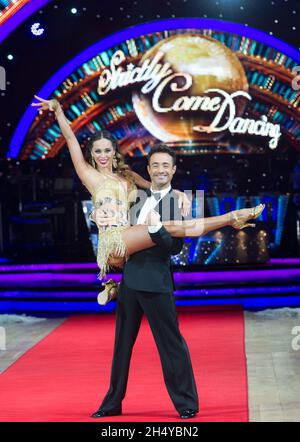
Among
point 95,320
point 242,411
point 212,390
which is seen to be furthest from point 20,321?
point 242,411

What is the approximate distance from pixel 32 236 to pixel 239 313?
4233 millimetres

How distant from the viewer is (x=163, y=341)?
4.58 m

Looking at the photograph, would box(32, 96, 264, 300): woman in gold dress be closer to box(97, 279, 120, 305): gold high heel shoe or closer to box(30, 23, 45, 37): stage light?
box(97, 279, 120, 305): gold high heel shoe

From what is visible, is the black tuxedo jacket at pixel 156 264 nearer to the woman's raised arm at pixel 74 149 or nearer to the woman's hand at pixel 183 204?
the woman's hand at pixel 183 204

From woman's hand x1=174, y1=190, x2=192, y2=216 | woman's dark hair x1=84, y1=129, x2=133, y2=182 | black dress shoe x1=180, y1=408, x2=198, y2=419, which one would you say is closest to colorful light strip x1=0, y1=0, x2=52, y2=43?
woman's dark hair x1=84, y1=129, x2=133, y2=182

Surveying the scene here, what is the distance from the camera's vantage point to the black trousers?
4562mm

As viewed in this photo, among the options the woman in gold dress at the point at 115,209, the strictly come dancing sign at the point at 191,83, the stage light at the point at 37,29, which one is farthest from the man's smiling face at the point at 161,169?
the stage light at the point at 37,29

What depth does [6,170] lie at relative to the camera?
39.9 feet

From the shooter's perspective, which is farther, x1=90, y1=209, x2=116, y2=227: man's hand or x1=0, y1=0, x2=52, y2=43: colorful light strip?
x1=0, y1=0, x2=52, y2=43: colorful light strip

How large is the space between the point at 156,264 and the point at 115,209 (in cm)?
35

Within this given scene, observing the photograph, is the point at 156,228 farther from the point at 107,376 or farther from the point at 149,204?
the point at 107,376

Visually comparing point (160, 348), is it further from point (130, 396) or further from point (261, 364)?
point (261, 364)

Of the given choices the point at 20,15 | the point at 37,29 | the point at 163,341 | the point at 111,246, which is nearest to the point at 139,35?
the point at 37,29

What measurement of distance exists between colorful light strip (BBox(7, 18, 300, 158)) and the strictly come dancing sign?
16 cm
